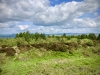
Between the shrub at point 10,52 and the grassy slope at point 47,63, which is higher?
the shrub at point 10,52

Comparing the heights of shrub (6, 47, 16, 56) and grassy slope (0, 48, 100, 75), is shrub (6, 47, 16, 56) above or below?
above

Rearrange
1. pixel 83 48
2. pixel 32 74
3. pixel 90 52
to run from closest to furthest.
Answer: pixel 32 74, pixel 90 52, pixel 83 48

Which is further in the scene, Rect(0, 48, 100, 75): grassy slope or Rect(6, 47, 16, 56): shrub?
Rect(6, 47, 16, 56): shrub

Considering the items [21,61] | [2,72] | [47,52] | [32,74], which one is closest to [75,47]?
[47,52]

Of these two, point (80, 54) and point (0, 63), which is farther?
point (80, 54)

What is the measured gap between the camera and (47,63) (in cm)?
1806

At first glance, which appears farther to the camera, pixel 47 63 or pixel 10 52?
pixel 10 52

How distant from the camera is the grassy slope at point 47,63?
594 inches

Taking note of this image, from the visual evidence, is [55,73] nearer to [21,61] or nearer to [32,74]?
[32,74]

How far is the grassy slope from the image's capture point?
15.1 metres

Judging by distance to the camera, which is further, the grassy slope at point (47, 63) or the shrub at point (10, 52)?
the shrub at point (10, 52)

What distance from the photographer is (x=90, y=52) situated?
984 inches

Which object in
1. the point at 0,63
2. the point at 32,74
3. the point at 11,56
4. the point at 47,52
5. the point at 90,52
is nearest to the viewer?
the point at 32,74

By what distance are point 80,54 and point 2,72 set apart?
50.3 feet
